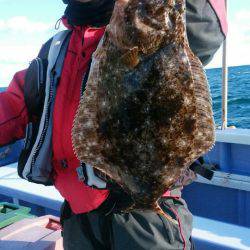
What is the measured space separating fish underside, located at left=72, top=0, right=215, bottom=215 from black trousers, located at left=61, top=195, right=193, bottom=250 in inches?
26.5

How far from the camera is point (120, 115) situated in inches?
79.0

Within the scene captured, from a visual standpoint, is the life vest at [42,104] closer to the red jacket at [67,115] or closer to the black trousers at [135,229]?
the red jacket at [67,115]

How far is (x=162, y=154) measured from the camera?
2.01 meters

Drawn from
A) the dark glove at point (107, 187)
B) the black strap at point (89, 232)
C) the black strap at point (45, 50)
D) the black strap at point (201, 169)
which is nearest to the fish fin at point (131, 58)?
the dark glove at point (107, 187)

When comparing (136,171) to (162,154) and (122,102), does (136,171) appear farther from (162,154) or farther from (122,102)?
(122,102)

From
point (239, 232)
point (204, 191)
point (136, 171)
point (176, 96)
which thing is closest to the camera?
point (176, 96)

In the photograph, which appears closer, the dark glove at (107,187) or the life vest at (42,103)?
the dark glove at (107,187)

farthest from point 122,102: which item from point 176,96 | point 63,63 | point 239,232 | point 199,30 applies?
point 239,232

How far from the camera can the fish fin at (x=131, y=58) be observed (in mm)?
1867

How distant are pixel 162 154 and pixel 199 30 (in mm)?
710

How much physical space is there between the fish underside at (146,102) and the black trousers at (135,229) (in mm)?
674

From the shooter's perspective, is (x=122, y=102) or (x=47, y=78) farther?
(x=47, y=78)

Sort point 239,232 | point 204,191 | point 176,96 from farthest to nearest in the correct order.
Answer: point 204,191 → point 239,232 → point 176,96

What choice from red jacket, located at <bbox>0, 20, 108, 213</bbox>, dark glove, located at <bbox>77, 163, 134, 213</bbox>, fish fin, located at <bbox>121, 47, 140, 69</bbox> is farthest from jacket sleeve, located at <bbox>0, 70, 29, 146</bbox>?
fish fin, located at <bbox>121, 47, 140, 69</bbox>
